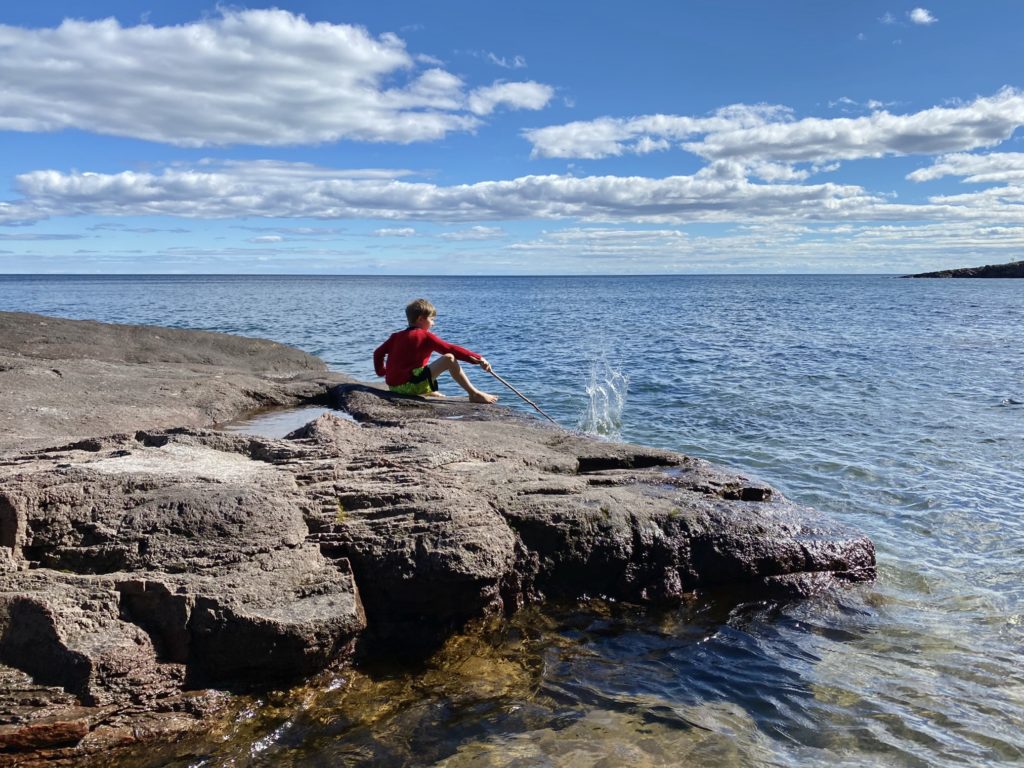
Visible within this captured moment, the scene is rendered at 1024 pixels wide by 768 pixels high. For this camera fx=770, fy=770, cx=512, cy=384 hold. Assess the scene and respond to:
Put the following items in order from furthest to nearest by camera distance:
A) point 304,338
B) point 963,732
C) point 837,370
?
point 304,338
point 837,370
point 963,732

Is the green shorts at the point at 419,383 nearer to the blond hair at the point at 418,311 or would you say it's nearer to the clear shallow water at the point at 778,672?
the blond hair at the point at 418,311

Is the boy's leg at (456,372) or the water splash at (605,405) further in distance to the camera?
the water splash at (605,405)

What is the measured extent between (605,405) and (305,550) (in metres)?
10.2

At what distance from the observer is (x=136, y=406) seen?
10000 millimetres

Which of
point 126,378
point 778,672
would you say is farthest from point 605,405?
point 778,672

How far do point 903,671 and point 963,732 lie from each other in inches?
27.9

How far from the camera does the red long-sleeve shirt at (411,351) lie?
11.1 m

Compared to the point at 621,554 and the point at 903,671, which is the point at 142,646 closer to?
the point at 621,554

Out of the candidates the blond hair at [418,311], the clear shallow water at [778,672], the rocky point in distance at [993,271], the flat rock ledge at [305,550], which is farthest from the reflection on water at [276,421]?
Answer: the rocky point in distance at [993,271]

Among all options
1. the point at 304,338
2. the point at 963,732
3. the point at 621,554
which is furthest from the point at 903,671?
the point at 304,338

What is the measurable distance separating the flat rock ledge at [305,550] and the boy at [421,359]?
282 centimetres

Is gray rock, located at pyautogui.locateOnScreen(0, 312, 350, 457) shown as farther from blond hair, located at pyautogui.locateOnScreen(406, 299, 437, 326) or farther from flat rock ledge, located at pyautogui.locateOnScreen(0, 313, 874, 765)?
blond hair, located at pyautogui.locateOnScreen(406, 299, 437, 326)

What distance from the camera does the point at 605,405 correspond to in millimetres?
14703

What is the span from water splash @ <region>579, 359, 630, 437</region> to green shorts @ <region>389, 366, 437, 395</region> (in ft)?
8.08
